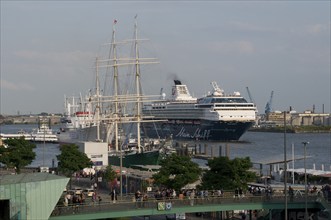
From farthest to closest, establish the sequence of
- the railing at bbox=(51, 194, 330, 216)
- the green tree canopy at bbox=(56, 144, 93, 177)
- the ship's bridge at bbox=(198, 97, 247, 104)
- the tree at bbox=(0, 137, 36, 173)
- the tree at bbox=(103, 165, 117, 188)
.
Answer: the ship's bridge at bbox=(198, 97, 247, 104) → the tree at bbox=(0, 137, 36, 173) → the green tree canopy at bbox=(56, 144, 93, 177) → the tree at bbox=(103, 165, 117, 188) → the railing at bbox=(51, 194, 330, 216)

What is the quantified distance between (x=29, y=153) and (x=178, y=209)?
2463 centimetres

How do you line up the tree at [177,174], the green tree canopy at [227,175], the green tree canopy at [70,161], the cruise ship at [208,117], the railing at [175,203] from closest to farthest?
1. the railing at [175,203]
2. the green tree canopy at [227,175]
3. the tree at [177,174]
4. the green tree canopy at [70,161]
5. the cruise ship at [208,117]

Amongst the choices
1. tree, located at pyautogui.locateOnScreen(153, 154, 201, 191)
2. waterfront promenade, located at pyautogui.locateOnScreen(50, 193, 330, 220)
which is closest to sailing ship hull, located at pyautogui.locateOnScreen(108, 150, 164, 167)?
tree, located at pyautogui.locateOnScreen(153, 154, 201, 191)

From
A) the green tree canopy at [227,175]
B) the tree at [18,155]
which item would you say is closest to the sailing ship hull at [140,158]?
the tree at [18,155]

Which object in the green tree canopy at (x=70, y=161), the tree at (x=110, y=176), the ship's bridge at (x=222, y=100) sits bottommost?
the tree at (x=110, y=176)

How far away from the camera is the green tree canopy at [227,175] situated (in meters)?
38.5

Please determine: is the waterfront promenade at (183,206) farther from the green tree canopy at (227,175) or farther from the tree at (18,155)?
the tree at (18,155)

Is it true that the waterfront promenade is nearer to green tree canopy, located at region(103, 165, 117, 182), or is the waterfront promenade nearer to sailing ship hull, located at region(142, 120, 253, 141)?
green tree canopy, located at region(103, 165, 117, 182)

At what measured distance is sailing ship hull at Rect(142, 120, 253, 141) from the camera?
142500mm

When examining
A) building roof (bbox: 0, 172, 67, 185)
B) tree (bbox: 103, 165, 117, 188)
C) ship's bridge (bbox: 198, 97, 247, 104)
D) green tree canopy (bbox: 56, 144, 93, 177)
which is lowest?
tree (bbox: 103, 165, 117, 188)

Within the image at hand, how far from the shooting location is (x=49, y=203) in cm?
2705

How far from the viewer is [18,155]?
5334 centimetres

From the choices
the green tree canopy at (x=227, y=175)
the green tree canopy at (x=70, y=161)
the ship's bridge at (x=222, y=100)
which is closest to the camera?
the green tree canopy at (x=227, y=175)

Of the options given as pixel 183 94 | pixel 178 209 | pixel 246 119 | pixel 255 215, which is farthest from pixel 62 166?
pixel 183 94
